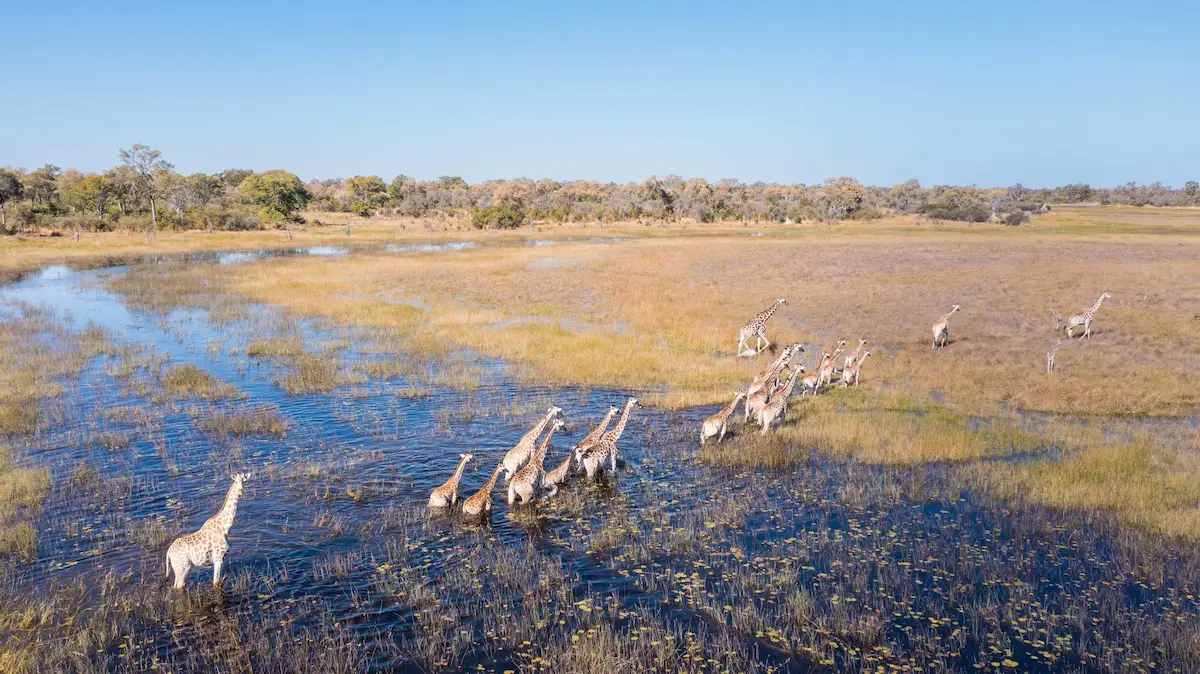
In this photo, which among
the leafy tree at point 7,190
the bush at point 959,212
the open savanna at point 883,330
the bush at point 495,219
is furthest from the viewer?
the bush at point 495,219

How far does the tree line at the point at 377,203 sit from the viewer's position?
75.7 metres

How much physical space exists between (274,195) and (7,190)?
2467 centimetres

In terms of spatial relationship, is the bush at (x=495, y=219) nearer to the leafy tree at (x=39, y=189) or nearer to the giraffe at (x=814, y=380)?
the leafy tree at (x=39, y=189)

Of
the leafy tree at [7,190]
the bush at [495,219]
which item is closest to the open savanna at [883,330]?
the bush at [495,219]

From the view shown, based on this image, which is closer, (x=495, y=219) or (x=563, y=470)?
(x=563, y=470)

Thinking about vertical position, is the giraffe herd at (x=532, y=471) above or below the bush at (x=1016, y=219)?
below

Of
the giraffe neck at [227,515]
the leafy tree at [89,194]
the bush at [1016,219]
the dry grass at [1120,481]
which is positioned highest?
the leafy tree at [89,194]

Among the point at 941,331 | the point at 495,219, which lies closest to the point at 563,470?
the point at 941,331

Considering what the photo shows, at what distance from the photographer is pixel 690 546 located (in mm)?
10453

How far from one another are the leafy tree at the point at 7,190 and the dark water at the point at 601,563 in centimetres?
6791

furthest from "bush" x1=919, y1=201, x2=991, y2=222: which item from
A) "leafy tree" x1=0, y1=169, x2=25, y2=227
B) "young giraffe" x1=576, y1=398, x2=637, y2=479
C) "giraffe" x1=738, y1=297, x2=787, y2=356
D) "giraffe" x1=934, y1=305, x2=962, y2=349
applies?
"leafy tree" x1=0, y1=169, x2=25, y2=227

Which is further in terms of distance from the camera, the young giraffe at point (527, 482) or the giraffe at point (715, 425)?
the giraffe at point (715, 425)

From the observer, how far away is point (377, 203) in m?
111

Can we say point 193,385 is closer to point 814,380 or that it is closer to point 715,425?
point 715,425
